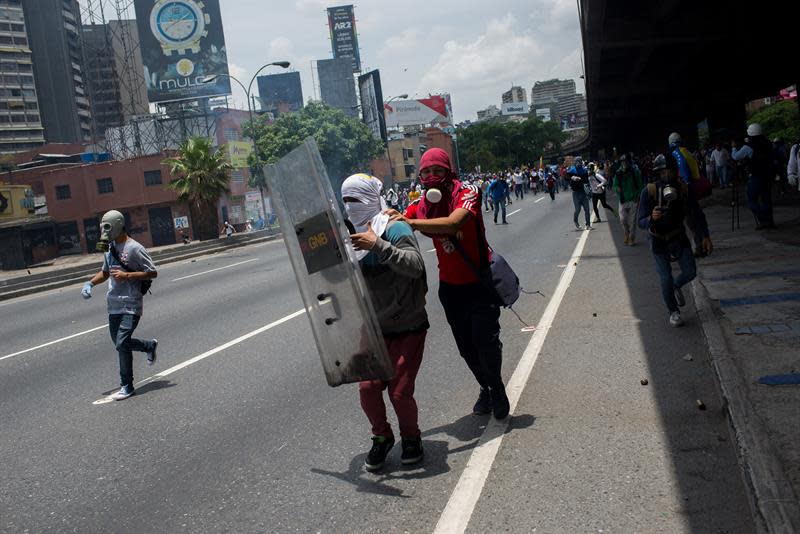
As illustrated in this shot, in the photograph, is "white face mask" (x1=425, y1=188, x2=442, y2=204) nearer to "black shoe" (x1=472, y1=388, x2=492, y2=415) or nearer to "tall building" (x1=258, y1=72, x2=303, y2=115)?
"black shoe" (x1=472, y1=388, x2=492, y2=415)

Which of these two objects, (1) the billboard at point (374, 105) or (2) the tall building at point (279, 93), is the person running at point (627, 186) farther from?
(2) the tall building at point (279, 93)

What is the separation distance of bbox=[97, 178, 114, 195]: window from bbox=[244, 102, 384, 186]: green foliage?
452 inches

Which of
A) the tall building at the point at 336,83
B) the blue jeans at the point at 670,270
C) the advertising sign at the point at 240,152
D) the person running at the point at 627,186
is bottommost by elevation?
the blue jeans at the point at 670,270

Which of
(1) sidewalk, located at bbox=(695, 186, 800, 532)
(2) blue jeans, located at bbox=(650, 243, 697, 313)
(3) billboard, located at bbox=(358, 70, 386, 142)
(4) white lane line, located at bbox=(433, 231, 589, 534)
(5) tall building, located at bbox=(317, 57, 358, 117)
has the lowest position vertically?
(4) white lane line, located at bbox=(433, 231, 589, 534)

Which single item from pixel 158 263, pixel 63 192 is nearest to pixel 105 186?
pixel 63 192

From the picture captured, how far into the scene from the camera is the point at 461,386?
6.13m

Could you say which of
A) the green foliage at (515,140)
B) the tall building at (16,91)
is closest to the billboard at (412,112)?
the green foliage at (515,140)

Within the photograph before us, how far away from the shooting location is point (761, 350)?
6.00 metres

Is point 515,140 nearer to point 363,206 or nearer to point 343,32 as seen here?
point 343,32

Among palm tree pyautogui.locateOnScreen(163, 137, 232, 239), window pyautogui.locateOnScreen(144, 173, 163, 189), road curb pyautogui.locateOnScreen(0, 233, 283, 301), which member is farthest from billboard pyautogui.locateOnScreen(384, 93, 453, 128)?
palm tree pyautogui.locateOnScreen(163, 137, 232, 239)

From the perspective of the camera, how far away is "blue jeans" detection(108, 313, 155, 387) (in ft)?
22.4

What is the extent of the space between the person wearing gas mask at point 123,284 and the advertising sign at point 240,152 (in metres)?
59.2

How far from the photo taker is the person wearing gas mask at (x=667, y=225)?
24.3 ft

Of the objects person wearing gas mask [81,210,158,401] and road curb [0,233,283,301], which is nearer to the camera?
person wearing gas mask [81,210,158,401]
